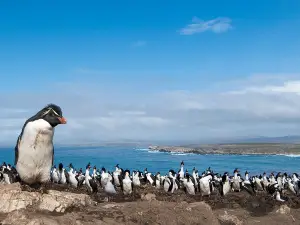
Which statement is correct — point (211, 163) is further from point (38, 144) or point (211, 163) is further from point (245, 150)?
point (38, 144)

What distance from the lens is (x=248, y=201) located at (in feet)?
69.1

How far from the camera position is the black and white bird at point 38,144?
9675 millimetres

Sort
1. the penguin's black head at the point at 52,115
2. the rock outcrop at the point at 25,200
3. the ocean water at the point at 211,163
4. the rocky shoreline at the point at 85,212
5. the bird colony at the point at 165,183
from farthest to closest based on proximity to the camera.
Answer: the ocean water at the point at 211,163, the bird colony at the point at 165,183, the rock outcrop at the point at 25,200, the rocky shoreline at the point at 85,212, the penguin's black head at the point at 52,115

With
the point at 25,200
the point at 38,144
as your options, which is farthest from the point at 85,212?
the point at 38,144

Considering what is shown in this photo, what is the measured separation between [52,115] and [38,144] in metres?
0.82

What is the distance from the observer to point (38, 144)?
9883 mm

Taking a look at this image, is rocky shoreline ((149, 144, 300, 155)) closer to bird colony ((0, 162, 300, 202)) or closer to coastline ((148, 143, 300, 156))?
coastline ((148, 143, 300, 156))

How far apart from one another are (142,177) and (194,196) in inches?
344

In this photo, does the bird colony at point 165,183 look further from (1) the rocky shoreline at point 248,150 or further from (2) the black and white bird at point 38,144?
(1) the rocky shoreline at point 248,150

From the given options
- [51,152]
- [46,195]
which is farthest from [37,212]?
[51,152]

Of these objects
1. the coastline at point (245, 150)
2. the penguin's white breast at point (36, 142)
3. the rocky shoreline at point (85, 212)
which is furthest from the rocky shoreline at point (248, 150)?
the penguin's white breast at point (36, 142)

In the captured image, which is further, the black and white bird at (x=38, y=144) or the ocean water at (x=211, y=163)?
the ocean water at (x=211, y=163)

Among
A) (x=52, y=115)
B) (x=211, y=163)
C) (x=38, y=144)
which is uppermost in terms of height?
(x=52, y=115)

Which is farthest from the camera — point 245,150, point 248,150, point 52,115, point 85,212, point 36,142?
point 245,150
